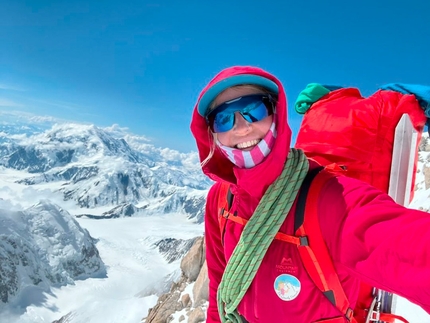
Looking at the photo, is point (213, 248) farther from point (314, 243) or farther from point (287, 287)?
point (314, 243)

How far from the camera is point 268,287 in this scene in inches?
92.1

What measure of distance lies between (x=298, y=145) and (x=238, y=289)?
5.63ft

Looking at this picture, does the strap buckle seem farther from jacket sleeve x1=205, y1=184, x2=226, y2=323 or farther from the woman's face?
the woman's face

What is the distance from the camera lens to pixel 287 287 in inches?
89.0

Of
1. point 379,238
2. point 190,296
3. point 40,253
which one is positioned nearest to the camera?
point 379,238

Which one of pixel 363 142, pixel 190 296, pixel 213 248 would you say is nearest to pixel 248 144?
pixel 363 142

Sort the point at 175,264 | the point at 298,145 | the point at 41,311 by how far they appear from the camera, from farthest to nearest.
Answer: the point at 175,264
the point at 41,311
the point at 298,145

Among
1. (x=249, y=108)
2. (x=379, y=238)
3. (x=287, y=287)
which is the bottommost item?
(x=287, y=287)

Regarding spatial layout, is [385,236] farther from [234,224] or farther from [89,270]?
→ [89,270]

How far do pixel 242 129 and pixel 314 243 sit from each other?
Answer: 102cm

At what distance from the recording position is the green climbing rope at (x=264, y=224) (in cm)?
225

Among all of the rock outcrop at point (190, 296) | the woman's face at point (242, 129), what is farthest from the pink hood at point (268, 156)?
the rock outcrop at point (190, 296)

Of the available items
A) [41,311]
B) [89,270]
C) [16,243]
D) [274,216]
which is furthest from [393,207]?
[89,270]

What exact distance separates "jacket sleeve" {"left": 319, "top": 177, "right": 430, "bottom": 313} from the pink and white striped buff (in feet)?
1.91
